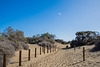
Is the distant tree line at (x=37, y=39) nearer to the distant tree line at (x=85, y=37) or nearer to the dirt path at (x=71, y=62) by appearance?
the distant tree line at (x=85, y=37)

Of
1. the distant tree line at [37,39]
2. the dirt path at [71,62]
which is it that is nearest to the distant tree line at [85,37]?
the distant tree line at [37,39]

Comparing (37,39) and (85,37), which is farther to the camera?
(37,39)

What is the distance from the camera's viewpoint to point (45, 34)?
4697cm

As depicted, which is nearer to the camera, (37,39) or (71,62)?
(71,62)

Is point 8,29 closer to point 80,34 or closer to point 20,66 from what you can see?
point 20,66

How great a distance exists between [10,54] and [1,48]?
1.39 m

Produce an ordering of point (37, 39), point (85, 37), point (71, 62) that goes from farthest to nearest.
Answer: point (37, 39) → point (85, 37) → point (71, 62)

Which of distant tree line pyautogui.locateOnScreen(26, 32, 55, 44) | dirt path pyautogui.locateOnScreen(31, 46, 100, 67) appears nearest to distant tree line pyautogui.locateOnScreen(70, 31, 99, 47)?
distant tree line pyautogui.locateOnScreen(26, 32, 55, 44)

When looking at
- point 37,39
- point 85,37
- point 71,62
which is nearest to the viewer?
point 71,62

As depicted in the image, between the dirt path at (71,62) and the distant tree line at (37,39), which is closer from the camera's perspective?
the dirt path at (71,62)

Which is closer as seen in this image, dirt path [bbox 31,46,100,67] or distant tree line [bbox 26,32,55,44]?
dirt path [bbox 31,46,100,67]

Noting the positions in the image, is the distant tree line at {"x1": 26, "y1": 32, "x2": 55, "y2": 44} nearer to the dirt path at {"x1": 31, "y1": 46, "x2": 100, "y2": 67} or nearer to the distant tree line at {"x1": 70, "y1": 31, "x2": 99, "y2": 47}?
the distant tree line at {"x1": 70, "y1": 31, "x2": 99, "y2": 47}

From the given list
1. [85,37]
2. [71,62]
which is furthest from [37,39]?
[71,62]

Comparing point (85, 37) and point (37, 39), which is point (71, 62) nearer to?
point (85, 37)
